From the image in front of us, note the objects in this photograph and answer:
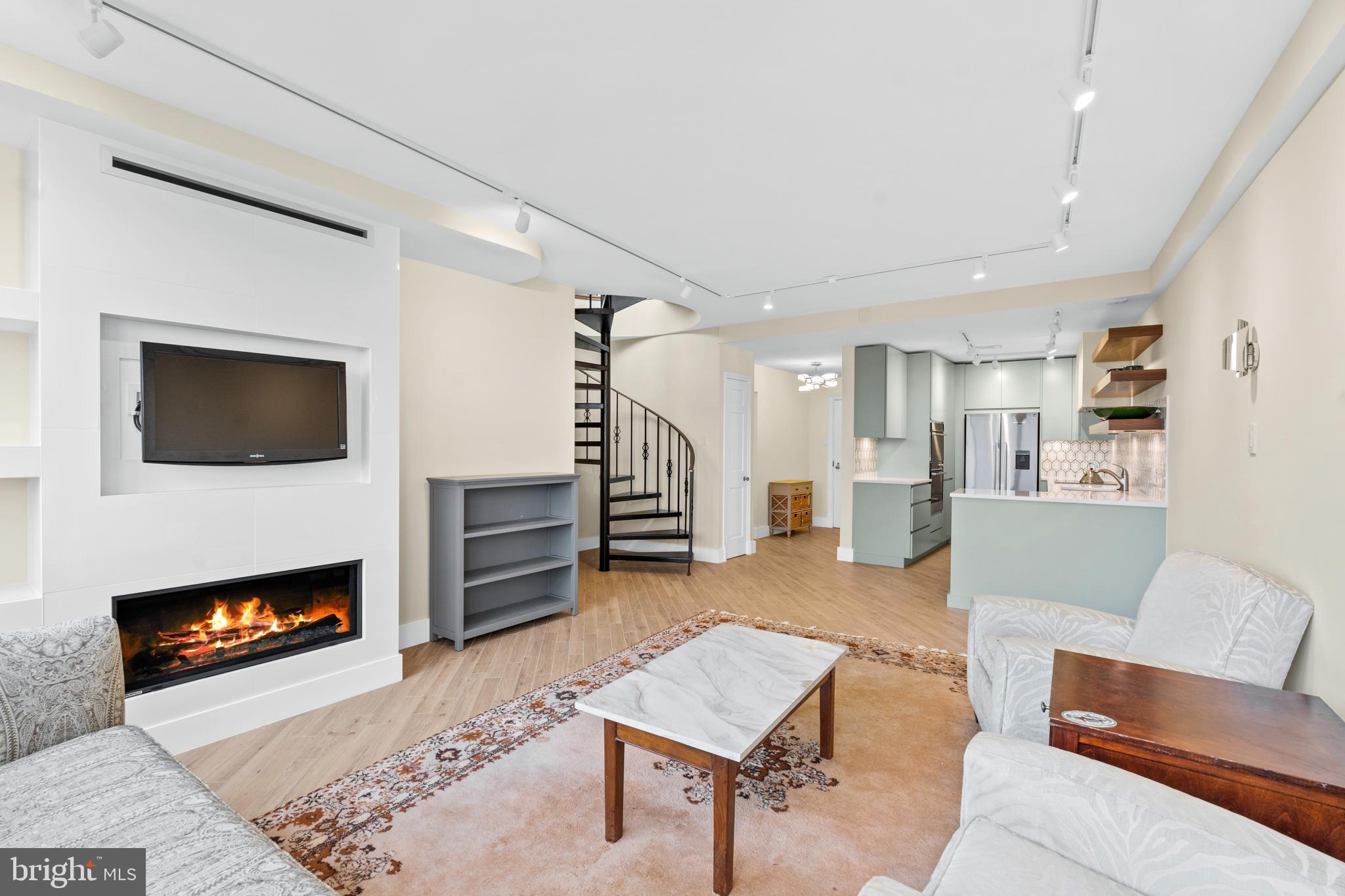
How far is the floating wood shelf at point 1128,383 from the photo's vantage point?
13.2 feet

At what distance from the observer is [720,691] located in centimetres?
209

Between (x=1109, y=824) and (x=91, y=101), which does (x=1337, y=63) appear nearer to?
(x=1109, y=824)

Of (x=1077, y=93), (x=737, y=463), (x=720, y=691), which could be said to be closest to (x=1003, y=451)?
(x=737, y=463)

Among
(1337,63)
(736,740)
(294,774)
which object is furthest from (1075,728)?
(294,774)

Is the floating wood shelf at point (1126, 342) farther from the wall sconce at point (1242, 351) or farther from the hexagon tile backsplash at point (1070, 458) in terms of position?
the hexagon tile backsplash at point (1070, 458)

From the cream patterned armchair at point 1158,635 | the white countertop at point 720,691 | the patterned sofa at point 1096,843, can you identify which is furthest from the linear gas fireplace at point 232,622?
the cream patterned armchair at point 1158,635

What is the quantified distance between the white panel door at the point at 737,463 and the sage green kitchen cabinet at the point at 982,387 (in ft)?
10.5

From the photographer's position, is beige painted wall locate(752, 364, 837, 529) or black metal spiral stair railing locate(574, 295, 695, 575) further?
beige painted wall locate(752, 364, 837, 529)

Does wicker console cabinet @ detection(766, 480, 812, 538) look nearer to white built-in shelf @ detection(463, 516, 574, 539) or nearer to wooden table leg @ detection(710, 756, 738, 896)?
white built-in shelf @ detection(463, 516, 574, 539)

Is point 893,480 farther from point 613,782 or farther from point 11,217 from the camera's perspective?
point 11,217

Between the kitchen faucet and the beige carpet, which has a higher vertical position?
the kitchen faucet

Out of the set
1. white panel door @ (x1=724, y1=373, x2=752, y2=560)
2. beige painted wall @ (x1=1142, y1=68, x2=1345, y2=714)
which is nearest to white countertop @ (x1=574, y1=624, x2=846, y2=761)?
beige painted wall @ (x1=1142, y1=68, x2=1345, y2=714)

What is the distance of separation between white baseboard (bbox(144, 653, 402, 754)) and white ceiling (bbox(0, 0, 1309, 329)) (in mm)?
2495

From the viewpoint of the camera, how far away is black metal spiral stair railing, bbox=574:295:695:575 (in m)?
5.98
